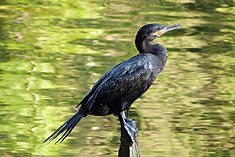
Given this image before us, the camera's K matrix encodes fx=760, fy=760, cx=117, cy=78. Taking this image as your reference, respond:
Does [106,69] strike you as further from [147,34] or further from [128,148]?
[128,148]

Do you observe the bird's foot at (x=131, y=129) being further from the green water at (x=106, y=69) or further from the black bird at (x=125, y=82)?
the green water at (x=106, y=69)

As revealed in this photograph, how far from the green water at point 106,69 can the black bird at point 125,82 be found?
226 cm

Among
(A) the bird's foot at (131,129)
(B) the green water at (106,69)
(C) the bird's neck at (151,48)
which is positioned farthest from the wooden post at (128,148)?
(B) the green water at (106,69)

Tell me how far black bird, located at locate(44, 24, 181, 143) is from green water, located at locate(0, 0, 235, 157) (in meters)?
2.26

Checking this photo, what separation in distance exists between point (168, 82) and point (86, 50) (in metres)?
1.58

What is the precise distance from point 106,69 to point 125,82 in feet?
15.5

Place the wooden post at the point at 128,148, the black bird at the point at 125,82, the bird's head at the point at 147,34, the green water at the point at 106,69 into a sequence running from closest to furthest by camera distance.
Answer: the wooden post at the point at 128,148 < the black bird at the point at 125,82 < the bird's head at the point at 147,34 < the green water at the point at 106,69

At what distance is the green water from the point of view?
709 cm

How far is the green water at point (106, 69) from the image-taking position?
709 centimetres

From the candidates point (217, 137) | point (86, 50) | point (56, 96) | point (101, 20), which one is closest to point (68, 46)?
point (86, 50)

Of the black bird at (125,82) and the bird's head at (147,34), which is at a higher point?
the bird's head at (147,34)

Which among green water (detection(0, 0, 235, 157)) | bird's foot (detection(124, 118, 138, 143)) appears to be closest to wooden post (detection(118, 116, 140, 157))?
bird's foot (detection(124, 118, 138, 143))

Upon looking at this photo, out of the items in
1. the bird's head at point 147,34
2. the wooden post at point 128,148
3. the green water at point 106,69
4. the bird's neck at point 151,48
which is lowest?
the green water at point 106,69

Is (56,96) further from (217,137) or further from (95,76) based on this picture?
(217,137)
